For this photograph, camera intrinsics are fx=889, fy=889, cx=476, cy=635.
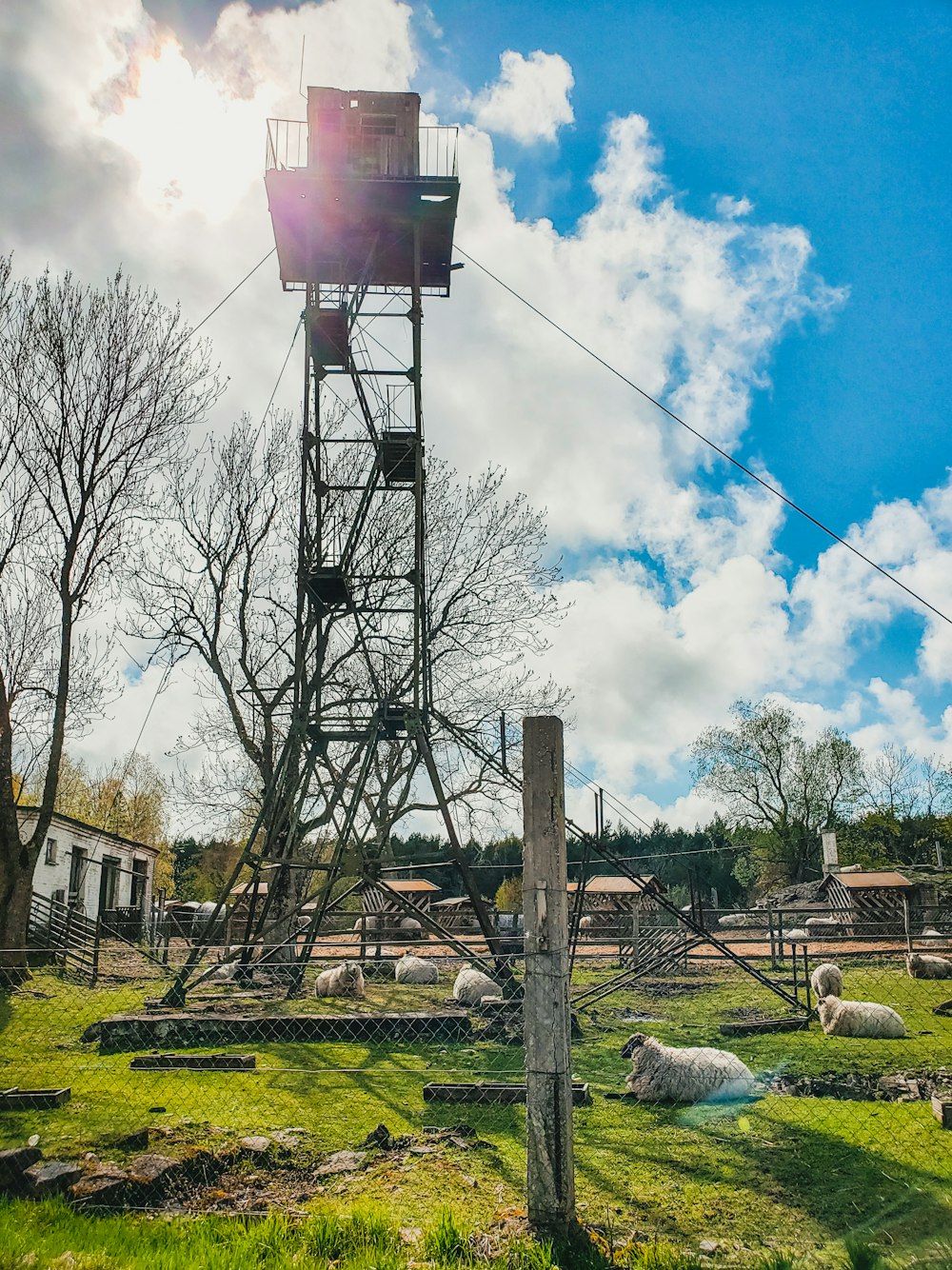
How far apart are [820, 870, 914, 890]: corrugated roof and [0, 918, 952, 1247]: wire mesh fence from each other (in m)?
23.9

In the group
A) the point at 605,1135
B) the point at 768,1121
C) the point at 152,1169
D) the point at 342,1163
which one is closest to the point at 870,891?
the point at 768,1121

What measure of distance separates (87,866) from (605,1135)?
104 feet

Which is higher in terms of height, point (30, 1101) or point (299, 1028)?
point (30, 1101)

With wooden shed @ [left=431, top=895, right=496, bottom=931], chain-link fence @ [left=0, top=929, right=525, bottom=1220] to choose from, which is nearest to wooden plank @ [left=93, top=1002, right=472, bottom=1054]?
chain-link fence @ [left=0, top=929, right=525, bottom=1220]

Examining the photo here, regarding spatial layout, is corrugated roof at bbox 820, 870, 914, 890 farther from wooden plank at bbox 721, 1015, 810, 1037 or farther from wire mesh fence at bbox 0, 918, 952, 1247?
wooden plank at bbox 721, 1015, 810, 1037

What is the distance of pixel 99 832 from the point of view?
35.7 m

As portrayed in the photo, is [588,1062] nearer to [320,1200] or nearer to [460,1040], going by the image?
[460,1040]

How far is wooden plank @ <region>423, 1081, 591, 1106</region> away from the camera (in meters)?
8.66

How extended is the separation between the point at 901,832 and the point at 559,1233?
5448cm

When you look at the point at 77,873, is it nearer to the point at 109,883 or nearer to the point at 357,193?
the point at 109,883

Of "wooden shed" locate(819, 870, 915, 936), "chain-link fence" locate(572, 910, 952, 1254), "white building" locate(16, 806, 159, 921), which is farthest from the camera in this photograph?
"wooden shed" locate(819, 870, 915, 936)

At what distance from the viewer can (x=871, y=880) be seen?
126ft

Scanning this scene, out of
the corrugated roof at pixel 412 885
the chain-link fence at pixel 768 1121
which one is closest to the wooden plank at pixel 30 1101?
the chain-link fence at pixel 768 1121

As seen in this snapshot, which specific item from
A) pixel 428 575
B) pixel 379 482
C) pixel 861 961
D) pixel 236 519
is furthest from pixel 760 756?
pixel 379 482
